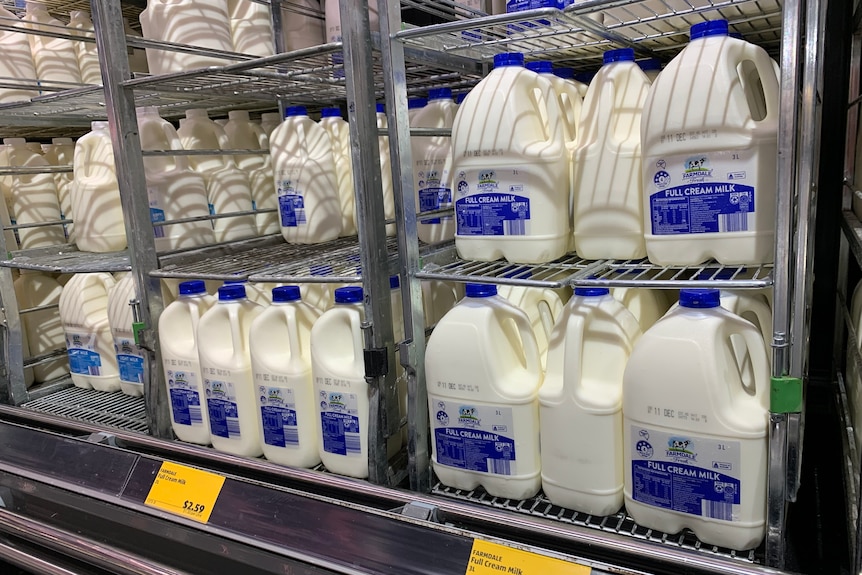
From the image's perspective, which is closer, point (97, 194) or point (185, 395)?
point (185, 395)

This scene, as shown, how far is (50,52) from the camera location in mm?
2285

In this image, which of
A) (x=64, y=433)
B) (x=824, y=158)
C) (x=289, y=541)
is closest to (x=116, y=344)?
(x=64, y=433)

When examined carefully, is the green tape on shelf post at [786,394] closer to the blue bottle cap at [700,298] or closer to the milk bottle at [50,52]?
the blue bottle cap at [700,298]

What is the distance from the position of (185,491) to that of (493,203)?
943 millimetres

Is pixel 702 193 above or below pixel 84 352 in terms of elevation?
above

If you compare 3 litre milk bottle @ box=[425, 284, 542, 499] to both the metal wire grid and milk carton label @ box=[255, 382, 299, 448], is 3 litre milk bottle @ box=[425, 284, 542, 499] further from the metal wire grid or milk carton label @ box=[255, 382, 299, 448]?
milk carton label @ box=[255, 382, 299, 448]

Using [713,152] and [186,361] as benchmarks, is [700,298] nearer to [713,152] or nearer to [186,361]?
[713,152]

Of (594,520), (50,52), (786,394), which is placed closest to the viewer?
(786,394)

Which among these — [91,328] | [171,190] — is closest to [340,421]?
[171,190]

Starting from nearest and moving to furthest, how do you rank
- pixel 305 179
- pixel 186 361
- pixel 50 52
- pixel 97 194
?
pixel 186 361, pixel 305 179, pixel 97 194, pixel 50 52

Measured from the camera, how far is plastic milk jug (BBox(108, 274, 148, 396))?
2.00 metres

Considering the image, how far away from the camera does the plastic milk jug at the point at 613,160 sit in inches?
50.9

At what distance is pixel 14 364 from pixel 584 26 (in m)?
2.11

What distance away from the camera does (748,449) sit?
109 centimetres
